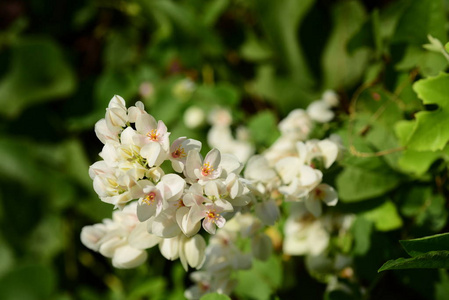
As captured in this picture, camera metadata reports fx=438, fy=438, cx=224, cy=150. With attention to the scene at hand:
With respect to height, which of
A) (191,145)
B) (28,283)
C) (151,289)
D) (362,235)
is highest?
(191,145)

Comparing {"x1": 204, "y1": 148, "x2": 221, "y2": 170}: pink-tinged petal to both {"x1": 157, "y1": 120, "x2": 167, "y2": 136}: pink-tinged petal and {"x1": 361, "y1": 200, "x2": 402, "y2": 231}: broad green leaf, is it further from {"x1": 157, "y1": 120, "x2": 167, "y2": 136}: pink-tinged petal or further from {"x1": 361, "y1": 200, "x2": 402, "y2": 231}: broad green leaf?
{"x1": 361, "y1": 200, "x2": 402, "y2": 231}: broad green leaf

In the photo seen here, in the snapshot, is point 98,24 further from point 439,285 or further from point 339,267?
point 439,285

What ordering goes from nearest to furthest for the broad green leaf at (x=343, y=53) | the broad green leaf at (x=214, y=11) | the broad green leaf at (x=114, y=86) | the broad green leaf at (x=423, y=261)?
the broad green leaf at (x=423, y=261) → the broad green leaf at (x=343, y=53) → the broad green leaf at (x=214, y=11) → the broad green leaf at (x=114, y=86)

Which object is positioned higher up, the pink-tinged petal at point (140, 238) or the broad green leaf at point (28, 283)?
the pink-tinged petal at point (140, 238)

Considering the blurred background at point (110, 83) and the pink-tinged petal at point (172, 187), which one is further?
the blurred background at point (110, 83)

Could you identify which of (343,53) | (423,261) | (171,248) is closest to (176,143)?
(171,248)

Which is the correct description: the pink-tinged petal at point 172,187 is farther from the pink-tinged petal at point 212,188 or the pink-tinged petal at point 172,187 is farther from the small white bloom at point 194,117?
the small white bloom at point 194,117

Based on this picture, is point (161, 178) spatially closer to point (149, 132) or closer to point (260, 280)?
point (149, 132)

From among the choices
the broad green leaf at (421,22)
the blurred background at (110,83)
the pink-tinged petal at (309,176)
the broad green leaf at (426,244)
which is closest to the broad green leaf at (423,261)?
the broad green leaf at (426,244)
